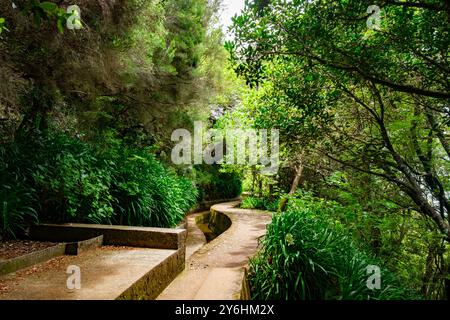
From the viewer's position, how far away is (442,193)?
256 inches

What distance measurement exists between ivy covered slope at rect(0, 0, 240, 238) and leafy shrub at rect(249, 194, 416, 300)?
3.10 meters

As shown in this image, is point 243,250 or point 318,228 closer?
point 318,228

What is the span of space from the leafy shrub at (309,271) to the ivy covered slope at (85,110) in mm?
3101

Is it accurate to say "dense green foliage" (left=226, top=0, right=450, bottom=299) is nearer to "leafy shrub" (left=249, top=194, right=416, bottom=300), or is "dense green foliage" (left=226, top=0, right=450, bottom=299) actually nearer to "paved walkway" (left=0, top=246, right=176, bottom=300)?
"leafy shrub" (left=249, top=194, right=416, bottom=300)

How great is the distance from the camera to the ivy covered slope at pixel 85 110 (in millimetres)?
5082

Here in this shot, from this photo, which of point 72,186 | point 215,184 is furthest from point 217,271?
point 215,184

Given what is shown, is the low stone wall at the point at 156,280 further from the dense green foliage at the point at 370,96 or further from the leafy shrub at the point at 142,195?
the dense green foliage at the point at 370,96

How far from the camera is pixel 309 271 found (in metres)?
4.28

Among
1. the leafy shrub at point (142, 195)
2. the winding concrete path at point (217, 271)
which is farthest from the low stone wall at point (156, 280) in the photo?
the leafy shrub at point (142, 195)

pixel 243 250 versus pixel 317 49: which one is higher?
pixel 317 49

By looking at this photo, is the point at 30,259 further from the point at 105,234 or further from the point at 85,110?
the point at 85,110
